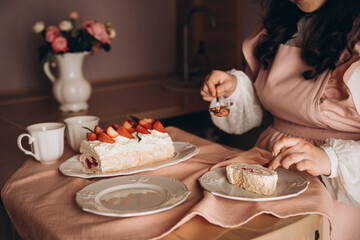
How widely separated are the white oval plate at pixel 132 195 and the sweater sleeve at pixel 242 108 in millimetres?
531

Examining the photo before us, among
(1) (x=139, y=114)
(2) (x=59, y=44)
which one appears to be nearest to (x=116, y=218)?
(1) (x=139, y=114)

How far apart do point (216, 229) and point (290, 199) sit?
7.0 inches

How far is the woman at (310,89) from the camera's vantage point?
3.09 feet

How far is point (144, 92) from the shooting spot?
7.98ft

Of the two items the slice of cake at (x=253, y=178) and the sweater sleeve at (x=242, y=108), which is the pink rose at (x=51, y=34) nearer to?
the sweater sleeve at (x=242, y=108)

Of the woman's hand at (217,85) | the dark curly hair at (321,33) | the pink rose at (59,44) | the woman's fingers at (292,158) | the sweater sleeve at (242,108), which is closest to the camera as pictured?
the woman's fingers at (292,158)

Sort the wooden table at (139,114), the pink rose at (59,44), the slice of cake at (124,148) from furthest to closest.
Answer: the pink rose at (59,44) < the slice of cake at (124,148) < the wooden table at (139,114)

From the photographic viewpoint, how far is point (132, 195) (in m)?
0.87

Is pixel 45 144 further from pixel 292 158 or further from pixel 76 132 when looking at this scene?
pixel 292 158

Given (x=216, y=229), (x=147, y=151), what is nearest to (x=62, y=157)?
(x=147, y=151)

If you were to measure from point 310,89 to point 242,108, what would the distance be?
0.29 meters

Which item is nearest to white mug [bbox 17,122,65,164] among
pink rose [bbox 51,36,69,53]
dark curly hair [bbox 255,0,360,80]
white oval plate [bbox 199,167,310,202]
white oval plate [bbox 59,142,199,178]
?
white oval plate [bbox 59,142,199,178]

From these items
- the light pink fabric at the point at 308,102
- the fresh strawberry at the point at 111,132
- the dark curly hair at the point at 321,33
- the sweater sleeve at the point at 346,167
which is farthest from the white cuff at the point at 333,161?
the fresh strawberry at the point at 111,132

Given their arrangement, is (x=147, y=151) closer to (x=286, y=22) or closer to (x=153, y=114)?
(x=286, y=22)
